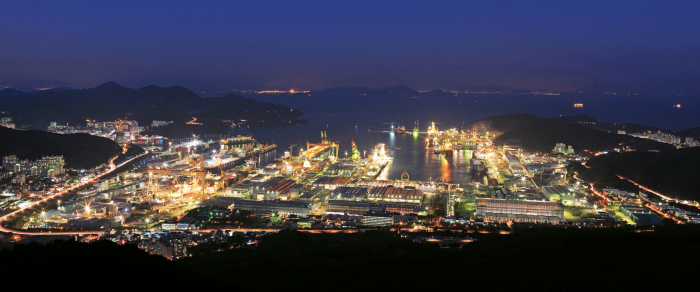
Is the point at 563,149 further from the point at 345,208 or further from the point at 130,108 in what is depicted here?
the point at 130,108

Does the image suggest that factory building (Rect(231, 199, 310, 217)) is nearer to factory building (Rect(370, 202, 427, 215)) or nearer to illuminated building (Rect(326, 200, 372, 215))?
illuminated building (Rect(326, 200, 372, 215))

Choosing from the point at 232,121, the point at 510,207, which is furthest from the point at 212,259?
the point at 232,121

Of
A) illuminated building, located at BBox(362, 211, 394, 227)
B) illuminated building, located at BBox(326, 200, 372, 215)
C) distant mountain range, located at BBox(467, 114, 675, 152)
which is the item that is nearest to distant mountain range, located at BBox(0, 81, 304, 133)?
distant mountain range, located at BBox(467, 114, 675, 152)

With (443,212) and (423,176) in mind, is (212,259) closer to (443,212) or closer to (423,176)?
(443,212)

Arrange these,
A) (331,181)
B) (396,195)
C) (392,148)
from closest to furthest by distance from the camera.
→ 1. (396,195)
2. (331,181)
3. (392,148)

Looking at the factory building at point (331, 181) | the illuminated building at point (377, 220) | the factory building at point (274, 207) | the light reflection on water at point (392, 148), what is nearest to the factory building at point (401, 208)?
the illuminated building at point (377, 220)

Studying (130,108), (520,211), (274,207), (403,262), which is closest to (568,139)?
(520,211)

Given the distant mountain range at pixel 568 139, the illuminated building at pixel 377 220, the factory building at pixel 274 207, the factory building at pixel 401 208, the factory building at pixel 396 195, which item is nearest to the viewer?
the illuminated building at pixel 377 220

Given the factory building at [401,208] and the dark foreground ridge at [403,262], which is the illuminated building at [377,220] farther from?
the dark foreground ridge at [403,262]
